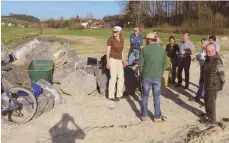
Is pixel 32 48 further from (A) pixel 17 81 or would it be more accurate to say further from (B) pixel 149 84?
(B) pixel 149 84

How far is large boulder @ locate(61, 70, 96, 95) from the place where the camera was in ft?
27.7

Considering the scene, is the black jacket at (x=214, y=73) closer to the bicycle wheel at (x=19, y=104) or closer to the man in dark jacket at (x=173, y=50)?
the man in dark jacket at (x=173, y=50)

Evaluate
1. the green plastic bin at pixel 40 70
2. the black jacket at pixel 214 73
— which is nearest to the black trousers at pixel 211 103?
the black jacket at pixel 214 73

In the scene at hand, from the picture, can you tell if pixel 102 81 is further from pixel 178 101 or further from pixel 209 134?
pixel 209 134

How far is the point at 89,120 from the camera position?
686 centimetres

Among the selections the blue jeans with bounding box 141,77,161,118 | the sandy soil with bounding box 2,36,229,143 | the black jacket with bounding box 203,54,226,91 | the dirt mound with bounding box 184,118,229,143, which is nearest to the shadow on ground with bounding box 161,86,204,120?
the sandy soil with bounding box 2,36,229,143

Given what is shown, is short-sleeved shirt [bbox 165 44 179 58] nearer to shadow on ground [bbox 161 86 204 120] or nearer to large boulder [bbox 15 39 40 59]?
shadow on ground [bbox 161 86 204 120]

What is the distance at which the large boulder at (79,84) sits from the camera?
27.7 feet

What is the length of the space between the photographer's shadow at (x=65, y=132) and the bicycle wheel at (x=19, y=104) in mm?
598

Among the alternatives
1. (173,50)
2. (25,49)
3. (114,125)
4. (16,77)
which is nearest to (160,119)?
(114,125)

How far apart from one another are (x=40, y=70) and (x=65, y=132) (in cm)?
275

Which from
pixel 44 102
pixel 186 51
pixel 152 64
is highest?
pixel 186 51

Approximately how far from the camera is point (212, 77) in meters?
6.39

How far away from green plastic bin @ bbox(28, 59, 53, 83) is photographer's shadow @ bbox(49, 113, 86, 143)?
209cm
